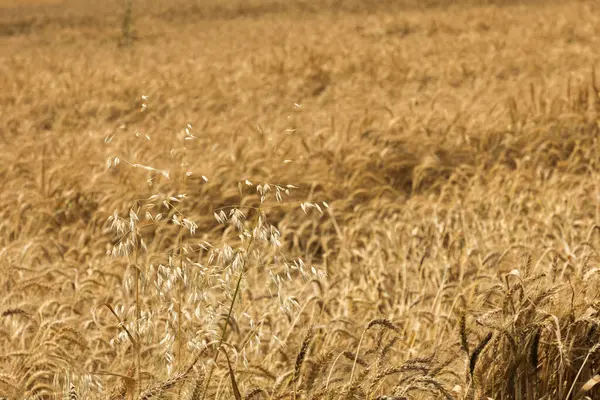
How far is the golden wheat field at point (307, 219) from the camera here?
1779 millimetres

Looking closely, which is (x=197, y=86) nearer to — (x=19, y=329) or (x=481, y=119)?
(x=481, y=119)

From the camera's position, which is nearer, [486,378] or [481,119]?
[486,378]

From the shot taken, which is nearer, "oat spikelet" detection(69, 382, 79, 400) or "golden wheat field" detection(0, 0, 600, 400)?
"oat spikelet" detection(69, 382, 79, 400)

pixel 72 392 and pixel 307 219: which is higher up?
pixel 72 392

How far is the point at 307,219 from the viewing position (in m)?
4.34

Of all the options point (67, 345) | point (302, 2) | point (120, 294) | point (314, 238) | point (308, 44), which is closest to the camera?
point (67, 345)

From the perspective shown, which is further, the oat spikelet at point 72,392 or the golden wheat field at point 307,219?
the golden wheat field at point 307,219

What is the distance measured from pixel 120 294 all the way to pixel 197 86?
4.86 meters

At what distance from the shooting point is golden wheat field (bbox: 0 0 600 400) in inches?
70.1

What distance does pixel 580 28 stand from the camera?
34.7 ft

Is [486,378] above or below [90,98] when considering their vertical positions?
above

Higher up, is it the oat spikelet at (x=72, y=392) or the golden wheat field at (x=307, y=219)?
the oat spikelet at (x=72, y=392)

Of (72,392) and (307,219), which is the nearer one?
(72,392)

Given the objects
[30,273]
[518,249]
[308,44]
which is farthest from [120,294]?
[308,44]
